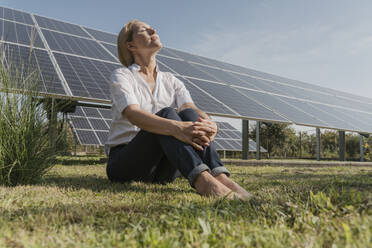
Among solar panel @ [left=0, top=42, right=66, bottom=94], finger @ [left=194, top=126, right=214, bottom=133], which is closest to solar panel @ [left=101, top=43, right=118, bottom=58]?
solar panel @ [left=0, top=42, right=66, bottom=94]

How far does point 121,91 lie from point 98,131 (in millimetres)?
10447

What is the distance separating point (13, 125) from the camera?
2432 mm

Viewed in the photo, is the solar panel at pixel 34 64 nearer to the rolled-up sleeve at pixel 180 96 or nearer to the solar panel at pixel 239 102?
the rolled-up sleeve at pixel 180 96

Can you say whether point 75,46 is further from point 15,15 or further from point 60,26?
point 15,15

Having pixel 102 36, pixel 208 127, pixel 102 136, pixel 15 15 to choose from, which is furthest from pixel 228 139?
pixel 208 127

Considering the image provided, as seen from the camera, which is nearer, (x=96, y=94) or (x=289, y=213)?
(x=289, y=213)

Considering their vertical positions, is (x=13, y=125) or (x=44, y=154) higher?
(x=13, y=125)

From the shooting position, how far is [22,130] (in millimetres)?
2461

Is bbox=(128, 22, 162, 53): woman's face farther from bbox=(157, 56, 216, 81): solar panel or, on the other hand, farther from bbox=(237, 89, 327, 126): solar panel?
bbox=(237, 89, 327, 126): solar panel

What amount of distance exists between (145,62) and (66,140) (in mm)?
1150

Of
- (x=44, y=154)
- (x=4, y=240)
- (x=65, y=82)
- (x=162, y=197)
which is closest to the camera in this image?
(x=4, y=240)

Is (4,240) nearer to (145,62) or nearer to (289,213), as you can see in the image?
(289,213)

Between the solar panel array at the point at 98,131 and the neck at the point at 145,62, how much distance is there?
781 centimetres

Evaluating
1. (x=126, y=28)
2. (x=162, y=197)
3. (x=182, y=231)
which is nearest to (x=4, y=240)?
(x=182, y=231)
